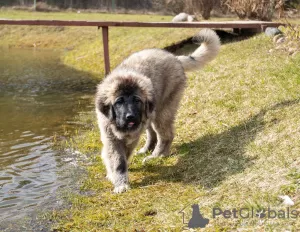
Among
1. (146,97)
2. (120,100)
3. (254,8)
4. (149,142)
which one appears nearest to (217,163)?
(146,97)

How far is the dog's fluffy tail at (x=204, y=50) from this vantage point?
7.43m

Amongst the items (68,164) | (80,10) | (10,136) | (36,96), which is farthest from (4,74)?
(80,10)

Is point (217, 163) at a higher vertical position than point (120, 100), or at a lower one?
lower

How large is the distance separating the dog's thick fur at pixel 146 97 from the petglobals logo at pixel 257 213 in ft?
5.32

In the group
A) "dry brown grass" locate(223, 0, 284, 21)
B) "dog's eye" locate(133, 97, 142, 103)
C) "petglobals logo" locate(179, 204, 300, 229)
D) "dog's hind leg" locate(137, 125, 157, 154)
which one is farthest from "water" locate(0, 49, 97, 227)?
"dry brown grass" locate(223, 0, 284, 21)

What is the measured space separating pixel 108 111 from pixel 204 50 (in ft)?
7.96

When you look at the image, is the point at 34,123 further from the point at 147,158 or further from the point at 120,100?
the point at 120,100

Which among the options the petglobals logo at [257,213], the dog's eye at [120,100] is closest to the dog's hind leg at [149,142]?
the dog's eye at [120,100]

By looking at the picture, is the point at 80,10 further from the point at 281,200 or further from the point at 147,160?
the point at 281,200

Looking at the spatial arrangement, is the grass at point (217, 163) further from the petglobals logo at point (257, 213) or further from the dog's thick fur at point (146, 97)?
the dog's thick fur at point (146, 97)

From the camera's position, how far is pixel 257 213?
13.3ft

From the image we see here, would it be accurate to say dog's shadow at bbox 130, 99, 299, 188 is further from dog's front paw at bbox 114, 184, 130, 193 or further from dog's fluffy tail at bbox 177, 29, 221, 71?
dog's fluffy tail at bbox 177, 29, 221, 71

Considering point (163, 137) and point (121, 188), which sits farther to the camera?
point (163, 137)

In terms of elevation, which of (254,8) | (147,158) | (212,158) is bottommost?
(147,158)
